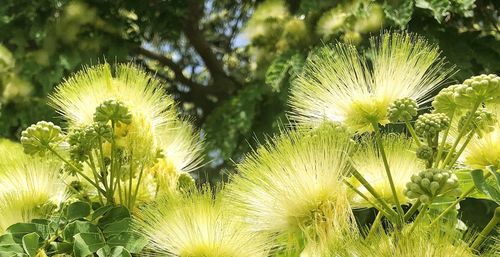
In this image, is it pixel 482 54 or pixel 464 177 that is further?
pixel 482 54

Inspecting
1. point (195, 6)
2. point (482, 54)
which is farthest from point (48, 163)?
point (195, 6)

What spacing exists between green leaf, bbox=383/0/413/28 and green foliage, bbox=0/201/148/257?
1440mm

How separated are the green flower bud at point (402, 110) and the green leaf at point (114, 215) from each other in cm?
52

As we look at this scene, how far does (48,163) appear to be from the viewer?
1553 mm

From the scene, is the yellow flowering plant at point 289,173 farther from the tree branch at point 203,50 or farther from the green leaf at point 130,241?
the tree branch at point 203,50

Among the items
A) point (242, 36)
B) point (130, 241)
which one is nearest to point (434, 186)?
point (130, 241)

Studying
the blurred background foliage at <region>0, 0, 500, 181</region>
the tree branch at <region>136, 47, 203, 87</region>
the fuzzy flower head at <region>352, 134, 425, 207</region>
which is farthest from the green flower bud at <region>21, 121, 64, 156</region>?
the tree branch at <region>136, 47, 203, 87</region>

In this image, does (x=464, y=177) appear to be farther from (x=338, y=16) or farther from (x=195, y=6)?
(x=195, y=6)

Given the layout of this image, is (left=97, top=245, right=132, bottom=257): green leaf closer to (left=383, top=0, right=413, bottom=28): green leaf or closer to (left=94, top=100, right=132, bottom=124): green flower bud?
(left=94, top=100, right=132, bottom=124): green flower bud

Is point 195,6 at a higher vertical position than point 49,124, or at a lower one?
higher

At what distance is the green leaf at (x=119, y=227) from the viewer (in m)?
1.41

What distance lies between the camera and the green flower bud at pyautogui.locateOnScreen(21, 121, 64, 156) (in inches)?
59.1

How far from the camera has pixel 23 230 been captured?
1.43m

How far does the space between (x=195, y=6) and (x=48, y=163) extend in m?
2.91
